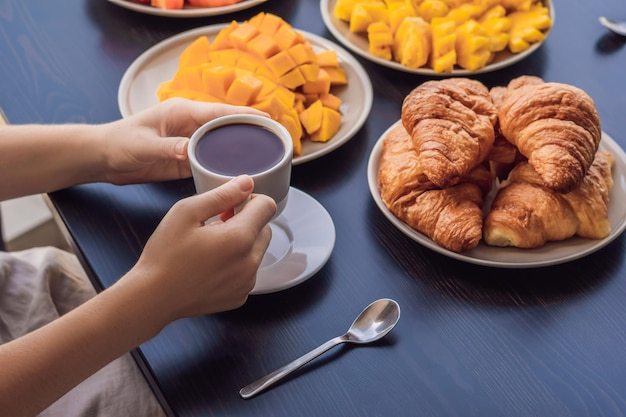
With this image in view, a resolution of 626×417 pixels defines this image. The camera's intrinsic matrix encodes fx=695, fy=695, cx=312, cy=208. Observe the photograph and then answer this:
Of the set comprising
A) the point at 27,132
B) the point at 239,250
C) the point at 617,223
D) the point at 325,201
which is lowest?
the point at 617,223

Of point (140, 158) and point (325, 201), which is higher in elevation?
point (140, 158)

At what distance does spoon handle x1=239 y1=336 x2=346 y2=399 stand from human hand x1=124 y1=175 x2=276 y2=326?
140 millimetres

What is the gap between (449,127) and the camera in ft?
3.77

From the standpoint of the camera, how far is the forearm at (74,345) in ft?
2.93

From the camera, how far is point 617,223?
1.16m

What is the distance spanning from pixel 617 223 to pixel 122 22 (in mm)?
1211

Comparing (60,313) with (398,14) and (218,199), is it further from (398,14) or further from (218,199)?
(398,14)

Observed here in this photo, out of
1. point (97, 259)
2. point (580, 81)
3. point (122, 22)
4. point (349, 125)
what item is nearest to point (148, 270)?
point (97, 259)

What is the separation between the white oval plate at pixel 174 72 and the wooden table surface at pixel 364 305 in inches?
1.6

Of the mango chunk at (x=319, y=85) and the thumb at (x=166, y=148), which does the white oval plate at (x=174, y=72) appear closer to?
the mango chunk at (x=319, y=85)

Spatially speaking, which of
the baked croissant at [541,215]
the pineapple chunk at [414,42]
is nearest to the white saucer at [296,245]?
the baked croissant at [541,215]

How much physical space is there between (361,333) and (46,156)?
0.62m

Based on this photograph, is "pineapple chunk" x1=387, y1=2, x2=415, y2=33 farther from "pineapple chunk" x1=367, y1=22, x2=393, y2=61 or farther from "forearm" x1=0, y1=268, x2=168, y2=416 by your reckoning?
"forearm" x1=0, y1=268, x2=168, y2=416

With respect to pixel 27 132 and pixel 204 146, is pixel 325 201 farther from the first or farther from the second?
pixel 27 132
